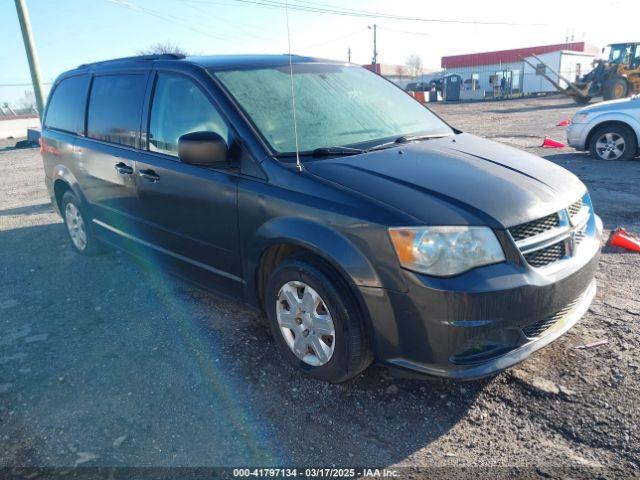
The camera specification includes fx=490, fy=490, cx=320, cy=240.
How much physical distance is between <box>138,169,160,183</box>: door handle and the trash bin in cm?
4188

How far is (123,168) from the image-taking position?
393cm

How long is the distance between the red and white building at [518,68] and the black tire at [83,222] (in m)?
37.3

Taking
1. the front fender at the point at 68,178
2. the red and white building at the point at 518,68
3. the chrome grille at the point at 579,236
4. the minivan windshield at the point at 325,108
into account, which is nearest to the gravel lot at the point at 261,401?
the chrome grille at the point at 579,236

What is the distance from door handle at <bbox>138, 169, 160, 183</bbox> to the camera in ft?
11.8

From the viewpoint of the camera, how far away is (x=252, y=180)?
2.95m

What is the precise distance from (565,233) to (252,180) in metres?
1.79

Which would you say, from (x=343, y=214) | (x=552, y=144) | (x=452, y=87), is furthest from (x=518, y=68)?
(x=343, y=214)

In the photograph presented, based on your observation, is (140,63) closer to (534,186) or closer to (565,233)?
(534,186)

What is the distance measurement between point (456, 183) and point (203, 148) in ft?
4.81

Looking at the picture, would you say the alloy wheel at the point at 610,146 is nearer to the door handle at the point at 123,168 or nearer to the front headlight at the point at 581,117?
the front headlight at the point at 581,117

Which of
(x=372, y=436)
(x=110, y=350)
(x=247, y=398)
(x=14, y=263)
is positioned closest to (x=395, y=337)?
(x=372, y=436)

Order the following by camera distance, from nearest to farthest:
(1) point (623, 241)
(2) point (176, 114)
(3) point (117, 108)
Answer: (2) point (176, 114), (3) point (117, 108), (1) point (623, 241)

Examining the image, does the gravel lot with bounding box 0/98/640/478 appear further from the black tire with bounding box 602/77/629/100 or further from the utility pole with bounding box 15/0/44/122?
the black tire with bounding box 602/77/629/100

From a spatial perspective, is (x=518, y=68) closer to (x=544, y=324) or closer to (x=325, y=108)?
(x=325, y=108)
